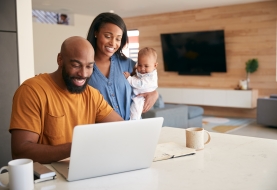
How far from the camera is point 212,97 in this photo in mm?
7363

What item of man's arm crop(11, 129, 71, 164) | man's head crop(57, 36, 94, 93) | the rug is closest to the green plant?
the rug

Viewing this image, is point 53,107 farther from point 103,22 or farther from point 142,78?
point 142,78

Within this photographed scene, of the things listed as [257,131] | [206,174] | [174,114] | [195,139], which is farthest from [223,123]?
[206,174]

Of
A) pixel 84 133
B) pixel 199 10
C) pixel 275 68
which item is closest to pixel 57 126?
pixel 84 133

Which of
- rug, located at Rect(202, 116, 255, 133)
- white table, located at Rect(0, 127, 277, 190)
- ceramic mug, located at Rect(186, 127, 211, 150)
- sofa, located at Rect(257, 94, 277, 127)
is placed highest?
ceramic mug, located at Rect(186, 127, 211, 150)

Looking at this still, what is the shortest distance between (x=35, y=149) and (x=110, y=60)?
2.59 ft

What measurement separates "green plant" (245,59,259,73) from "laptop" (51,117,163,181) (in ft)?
19.4

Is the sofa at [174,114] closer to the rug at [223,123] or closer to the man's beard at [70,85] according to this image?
the rug at [223,123]

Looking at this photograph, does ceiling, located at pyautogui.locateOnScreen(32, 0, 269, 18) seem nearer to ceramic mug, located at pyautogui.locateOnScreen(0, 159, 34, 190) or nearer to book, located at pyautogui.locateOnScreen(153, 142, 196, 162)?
book, located at pyautogui.locateOnScreen(153, 142, 196, 162)

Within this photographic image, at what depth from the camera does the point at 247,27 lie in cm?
693

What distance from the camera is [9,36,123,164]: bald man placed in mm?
1374

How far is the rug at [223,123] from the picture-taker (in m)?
5.88

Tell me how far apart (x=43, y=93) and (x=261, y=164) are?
3.36ft

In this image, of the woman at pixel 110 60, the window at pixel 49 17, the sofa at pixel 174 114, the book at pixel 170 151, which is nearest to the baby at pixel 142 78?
the woman at pixel 110 60
